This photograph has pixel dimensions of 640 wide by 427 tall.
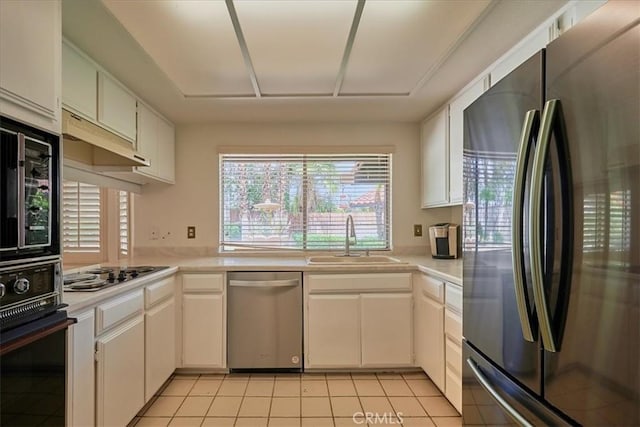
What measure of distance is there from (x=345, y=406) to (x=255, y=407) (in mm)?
560

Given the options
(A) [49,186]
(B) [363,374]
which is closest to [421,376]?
(B) [363,374]

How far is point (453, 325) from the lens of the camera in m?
1.99

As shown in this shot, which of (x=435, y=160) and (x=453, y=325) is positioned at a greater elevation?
(x=435, y=160)

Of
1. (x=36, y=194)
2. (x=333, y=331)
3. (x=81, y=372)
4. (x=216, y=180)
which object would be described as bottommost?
(x=333, y=331)

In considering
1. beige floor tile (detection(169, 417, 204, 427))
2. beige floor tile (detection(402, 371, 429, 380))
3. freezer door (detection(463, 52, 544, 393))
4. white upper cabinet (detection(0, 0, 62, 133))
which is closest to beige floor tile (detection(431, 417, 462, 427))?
beige floor tile (detection(402, 371, 429, 380))

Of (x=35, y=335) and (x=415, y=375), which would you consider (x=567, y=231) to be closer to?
(x=35, y=335)

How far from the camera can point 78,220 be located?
271 cm

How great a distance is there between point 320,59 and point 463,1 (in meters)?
0.79

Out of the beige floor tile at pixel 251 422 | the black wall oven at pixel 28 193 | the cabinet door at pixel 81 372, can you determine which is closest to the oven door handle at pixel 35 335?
the cabinet door at pixel 81 372

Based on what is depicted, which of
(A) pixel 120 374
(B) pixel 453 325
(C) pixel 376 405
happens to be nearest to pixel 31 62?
(A) pixel 120 374

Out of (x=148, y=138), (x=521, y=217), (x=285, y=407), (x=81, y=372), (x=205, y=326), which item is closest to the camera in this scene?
(x=521, y=217)

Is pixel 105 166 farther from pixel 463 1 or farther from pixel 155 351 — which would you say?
pixel 463 1

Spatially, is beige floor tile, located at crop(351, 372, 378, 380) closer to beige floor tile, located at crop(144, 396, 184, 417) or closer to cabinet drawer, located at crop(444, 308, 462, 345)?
cabinet drawer, located at crop(444, 308, 462, 345)

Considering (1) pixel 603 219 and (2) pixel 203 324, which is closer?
(1) pixel 603 219
